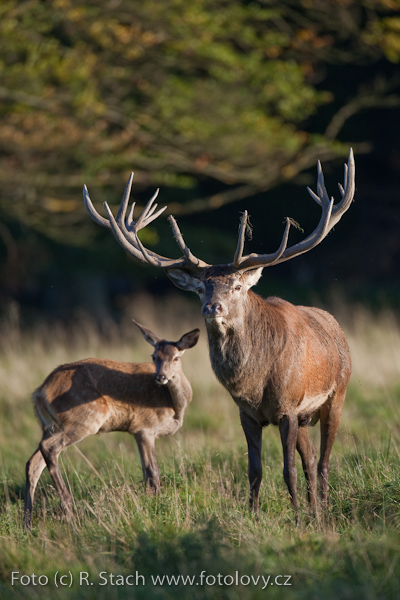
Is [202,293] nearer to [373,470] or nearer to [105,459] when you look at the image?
[373,470]

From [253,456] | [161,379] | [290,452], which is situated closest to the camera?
[290,452]

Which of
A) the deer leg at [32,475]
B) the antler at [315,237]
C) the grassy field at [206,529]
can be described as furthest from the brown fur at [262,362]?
the deer leg at [32,475]

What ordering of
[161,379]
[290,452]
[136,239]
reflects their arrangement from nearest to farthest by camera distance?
[290,452] → [136,239] → [161,379]

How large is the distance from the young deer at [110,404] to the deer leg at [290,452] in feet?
3.55

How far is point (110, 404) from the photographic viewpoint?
20.9ft

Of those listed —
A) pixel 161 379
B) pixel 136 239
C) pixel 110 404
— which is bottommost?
pixel 110 404

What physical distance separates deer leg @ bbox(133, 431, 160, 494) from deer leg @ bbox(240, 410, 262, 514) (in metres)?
0.75

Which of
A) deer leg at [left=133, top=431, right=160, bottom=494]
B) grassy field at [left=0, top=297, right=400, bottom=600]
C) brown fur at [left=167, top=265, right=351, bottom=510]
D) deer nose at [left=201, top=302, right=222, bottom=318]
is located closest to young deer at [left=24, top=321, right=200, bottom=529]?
deer leg at [left=133, top=431, right=160, bottom=494]

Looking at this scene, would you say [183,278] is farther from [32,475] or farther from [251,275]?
[32,475]

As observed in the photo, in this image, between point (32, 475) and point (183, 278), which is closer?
point (183, 278)

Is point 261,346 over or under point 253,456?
over

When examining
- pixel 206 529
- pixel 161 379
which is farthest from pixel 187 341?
pixel 206 529

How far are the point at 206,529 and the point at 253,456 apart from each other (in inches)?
46.6

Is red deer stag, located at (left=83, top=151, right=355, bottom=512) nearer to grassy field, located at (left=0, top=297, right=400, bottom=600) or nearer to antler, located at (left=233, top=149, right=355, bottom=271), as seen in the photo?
antler, located at (left=233, top=149, right=355, bottom=271)
